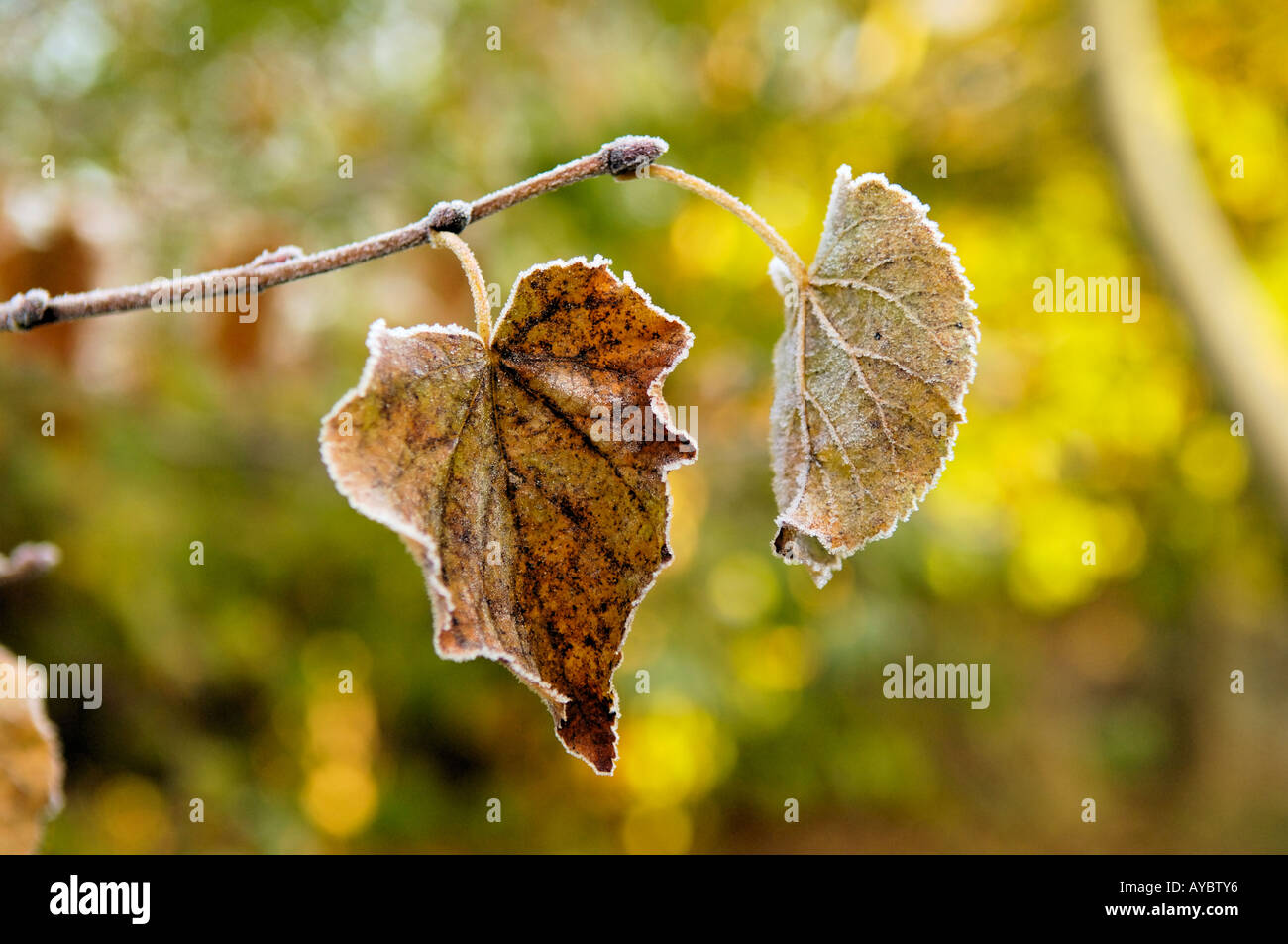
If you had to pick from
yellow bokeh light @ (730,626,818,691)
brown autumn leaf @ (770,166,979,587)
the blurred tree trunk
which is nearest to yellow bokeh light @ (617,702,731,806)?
yellow bokeh light @ (730,626,818,691)

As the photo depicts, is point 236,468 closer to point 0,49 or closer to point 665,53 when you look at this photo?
point 0,49

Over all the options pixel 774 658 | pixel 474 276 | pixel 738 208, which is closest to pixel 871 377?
pixel 738 208

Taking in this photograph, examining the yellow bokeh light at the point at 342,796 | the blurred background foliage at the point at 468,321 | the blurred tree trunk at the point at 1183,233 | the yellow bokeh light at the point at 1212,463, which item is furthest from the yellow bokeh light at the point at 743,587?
the yellow bokeh light at the point at 1212,463

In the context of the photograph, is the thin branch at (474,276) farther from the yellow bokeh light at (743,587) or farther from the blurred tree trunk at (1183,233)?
the yellow bokeh light at (743,587)

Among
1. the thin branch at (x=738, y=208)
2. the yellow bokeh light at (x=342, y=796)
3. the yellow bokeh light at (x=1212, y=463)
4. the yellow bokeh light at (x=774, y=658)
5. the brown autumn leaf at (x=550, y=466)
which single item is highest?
the yellow bokeh light at (x=1212, y=463)

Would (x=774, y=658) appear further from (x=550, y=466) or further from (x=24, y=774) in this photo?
(x=550, y=466)

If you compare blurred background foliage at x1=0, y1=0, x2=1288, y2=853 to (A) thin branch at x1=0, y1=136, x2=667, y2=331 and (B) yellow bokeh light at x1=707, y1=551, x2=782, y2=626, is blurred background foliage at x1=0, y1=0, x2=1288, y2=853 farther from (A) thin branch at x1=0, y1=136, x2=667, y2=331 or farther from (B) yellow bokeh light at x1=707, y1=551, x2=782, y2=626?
(A) thin branch at x1=0, y1=136, x2=667, y2=331
